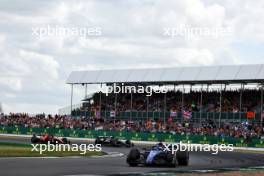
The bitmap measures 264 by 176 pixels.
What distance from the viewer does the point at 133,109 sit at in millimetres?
64062

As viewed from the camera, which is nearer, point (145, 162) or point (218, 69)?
point (145, 162)

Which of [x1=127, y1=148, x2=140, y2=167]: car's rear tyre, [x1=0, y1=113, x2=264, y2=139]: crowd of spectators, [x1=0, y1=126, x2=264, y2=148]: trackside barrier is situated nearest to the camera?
[x1=127, y1=148, x2=140, y2=167]: car's rear tyre

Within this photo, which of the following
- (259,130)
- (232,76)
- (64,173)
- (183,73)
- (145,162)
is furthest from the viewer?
(183,73)

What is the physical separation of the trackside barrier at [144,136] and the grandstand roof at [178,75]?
6136mm

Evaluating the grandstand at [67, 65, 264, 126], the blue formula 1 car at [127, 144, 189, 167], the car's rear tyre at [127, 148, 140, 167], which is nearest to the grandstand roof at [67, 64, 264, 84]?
the grandstand at [67, 65, 264, 126]

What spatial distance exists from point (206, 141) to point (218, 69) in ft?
27.7

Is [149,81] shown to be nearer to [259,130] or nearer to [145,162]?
[259,130]

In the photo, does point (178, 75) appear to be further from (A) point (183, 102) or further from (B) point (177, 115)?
(B) point (177, 115)

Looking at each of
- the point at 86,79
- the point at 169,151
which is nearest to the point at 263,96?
the point at 86,79

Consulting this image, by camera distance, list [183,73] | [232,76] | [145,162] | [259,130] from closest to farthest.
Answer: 1. [145,162]
2. [259,130]
3. [232,76]
4. [183,73]

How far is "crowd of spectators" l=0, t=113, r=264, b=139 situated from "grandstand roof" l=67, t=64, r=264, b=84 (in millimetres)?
3753

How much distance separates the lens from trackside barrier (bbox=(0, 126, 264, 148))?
49.4 m

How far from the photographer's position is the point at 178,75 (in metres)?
59.4

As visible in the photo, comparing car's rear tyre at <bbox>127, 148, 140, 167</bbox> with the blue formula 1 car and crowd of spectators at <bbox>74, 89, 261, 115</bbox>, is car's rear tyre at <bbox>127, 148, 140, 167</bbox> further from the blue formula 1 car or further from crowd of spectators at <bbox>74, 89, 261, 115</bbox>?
crowd of spectators at <bbox>74, 89, 261, 115</bbox>
